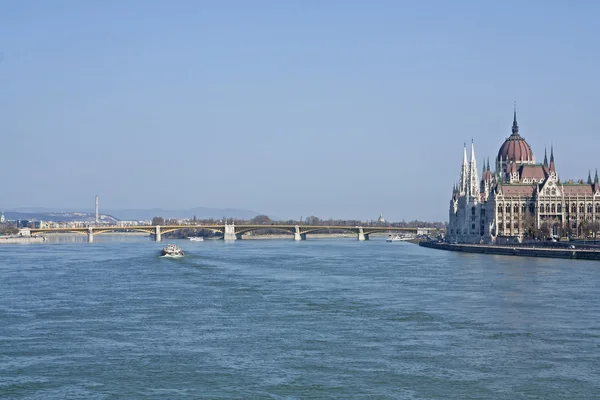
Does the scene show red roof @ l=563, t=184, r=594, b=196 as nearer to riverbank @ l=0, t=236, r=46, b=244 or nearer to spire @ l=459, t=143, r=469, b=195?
spire @ l=459, t=143, r=469, b=195

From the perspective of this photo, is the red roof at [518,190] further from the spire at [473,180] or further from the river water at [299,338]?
the river water at [299,338]

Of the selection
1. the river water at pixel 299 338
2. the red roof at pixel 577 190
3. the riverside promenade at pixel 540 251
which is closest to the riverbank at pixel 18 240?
the riverside promenade at pixel 540 251

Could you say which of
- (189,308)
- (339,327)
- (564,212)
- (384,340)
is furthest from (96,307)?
(564,212)

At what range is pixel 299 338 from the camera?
2616 cm

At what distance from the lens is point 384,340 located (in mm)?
25953

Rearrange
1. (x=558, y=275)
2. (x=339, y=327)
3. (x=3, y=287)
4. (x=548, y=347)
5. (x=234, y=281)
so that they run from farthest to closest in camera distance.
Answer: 1. (x=558, y=275)
2. (x=234, y=281)
3. (x=3, y=287)
4. (x=339, y=327)
5. (x=548, y=347)

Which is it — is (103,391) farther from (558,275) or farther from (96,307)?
(558,275)

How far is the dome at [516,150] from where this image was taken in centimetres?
11056

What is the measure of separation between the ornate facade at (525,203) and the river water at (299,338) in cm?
5131

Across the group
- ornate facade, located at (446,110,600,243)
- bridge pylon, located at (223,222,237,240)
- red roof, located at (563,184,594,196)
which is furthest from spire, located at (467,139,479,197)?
bridge pylon, located at (223,222,237,240)

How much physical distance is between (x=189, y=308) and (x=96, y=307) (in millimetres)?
3385

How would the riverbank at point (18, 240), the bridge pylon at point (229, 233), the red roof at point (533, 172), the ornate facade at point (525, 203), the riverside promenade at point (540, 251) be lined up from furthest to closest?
the bridge pylon at point (229, 233)
the riverbank at point (18, 240)
the red roof at point (533, 172)
the ornate facade at point (525, 203)
the riverside promenade at point (540, 251)

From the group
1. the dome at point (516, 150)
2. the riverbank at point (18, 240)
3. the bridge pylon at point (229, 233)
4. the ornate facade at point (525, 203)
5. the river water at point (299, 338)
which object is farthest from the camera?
the bridge pylon at point (229, 233)

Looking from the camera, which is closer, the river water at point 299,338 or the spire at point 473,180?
the river water at point 299,338
